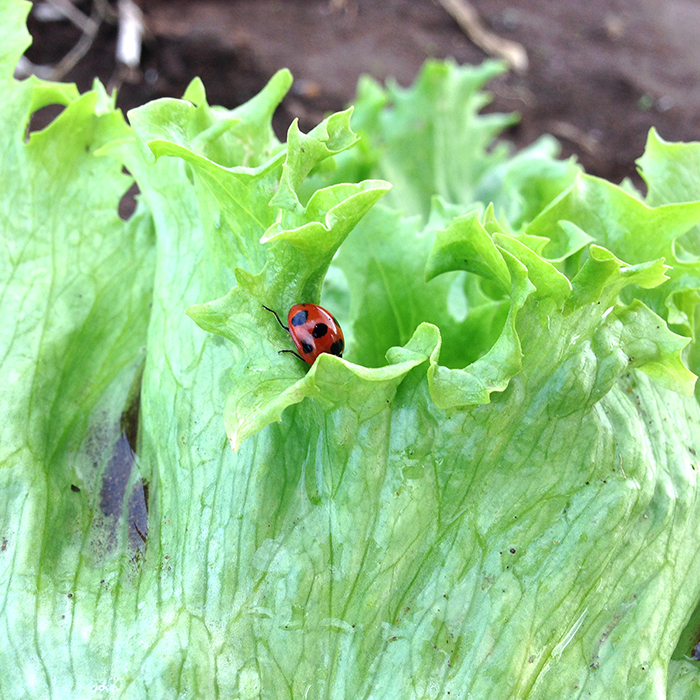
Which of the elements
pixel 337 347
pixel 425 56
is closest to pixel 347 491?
pixel 337 347

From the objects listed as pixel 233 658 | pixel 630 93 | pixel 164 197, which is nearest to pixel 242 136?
pixel 164 197

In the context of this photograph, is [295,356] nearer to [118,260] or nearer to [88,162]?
[118,260]

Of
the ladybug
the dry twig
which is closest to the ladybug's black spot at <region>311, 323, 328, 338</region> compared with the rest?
the ladybug

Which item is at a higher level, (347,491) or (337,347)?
(337,347)

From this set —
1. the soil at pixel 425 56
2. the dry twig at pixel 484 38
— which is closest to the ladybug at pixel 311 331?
the soil at pixel 425 56

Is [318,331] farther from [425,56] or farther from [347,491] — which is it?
[425,56]

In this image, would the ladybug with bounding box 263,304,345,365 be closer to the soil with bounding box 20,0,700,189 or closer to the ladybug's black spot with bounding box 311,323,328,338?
the ladybug's black spot with bounding box 311,323,328,338
